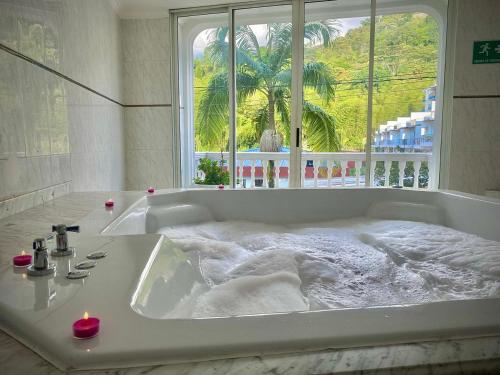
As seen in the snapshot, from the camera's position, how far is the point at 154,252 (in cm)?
100

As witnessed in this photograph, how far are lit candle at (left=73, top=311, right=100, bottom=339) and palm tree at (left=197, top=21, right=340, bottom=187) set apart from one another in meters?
3.09

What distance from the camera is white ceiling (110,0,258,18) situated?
327cm

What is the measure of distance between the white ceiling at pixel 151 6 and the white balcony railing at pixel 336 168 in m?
1.40

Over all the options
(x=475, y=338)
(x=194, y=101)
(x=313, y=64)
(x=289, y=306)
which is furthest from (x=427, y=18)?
(x=475, y=338)

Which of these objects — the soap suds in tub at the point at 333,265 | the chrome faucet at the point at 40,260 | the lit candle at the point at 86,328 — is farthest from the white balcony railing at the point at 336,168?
the lit candle at the point at 86,328

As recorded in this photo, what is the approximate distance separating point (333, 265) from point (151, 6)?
2930 millimetres

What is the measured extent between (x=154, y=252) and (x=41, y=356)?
1.57 feet

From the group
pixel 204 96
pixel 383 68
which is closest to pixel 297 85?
pixel 383 68

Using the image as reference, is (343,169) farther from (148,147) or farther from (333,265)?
(333,265)

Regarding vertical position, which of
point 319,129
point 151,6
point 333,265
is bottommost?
point 333,265

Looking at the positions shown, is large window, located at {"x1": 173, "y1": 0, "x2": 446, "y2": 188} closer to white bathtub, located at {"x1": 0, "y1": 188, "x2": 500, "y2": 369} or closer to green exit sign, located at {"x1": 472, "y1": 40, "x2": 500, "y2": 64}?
green exit sign, located at {"x1": 472, "y1": 40, "x2": 500, "y2": 64}

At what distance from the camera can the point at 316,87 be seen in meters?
3.59

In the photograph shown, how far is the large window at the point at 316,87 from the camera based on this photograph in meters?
3.35

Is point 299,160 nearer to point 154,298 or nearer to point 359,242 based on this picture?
point 359,242
